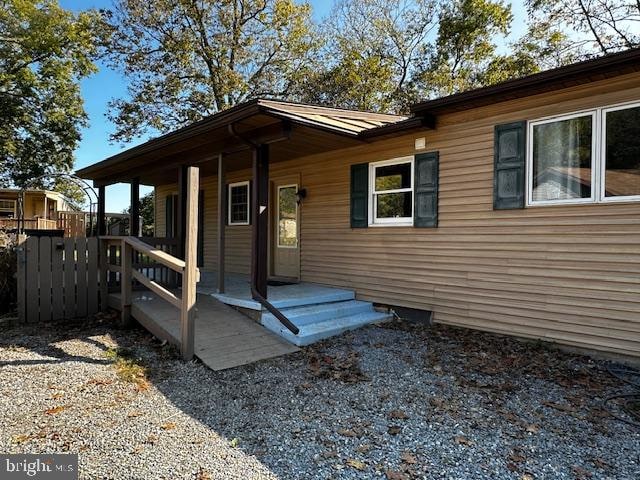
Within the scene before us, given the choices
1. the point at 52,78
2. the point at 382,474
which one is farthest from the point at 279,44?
the point at 382,474

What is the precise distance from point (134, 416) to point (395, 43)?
18.4 metres

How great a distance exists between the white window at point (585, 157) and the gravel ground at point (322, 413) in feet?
5.92

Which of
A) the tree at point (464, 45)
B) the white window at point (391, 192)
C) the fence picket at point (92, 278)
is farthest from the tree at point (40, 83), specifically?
the white window at point (391, 192)

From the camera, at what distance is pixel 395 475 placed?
7.91 ft

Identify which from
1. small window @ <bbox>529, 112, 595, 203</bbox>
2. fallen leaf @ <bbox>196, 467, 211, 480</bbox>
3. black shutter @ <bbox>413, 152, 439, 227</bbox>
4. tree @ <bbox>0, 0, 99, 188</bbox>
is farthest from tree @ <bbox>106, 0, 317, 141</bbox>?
fallen leaf @ <bbox>196, 467, 211, 480</bbox>

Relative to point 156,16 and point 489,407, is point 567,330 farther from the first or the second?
point 156,16

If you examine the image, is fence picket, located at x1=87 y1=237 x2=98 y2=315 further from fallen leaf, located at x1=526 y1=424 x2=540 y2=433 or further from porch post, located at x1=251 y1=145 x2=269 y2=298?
fallen leaf, located at x1=526 y1=424 x2=540 y2=433

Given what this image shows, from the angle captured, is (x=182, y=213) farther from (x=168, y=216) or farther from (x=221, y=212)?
(x=168, y=216)

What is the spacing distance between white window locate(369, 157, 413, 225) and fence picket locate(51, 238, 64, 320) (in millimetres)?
4622

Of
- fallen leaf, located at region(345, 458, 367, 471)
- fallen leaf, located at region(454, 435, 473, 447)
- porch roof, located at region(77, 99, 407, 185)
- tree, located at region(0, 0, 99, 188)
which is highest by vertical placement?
tree, located at region(0, 0, 99, 188)

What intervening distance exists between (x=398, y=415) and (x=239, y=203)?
693 centimetres

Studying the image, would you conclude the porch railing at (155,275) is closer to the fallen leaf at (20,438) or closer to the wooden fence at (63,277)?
the wooden fence at (63,277)

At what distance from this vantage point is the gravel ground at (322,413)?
8.25 ft

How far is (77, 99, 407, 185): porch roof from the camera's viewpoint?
519 centimetres
